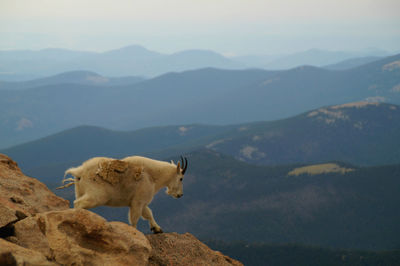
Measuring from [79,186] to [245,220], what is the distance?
146 meters

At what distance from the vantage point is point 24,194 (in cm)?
1694

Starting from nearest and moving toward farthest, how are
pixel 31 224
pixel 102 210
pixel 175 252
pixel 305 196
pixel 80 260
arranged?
pixel 80 260
pixel 31 224
pixel 175 252
pixel 102 210
pixel 305 196

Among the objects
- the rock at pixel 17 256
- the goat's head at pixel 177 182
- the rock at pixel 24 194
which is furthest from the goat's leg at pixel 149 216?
the rock at pixel 17 256

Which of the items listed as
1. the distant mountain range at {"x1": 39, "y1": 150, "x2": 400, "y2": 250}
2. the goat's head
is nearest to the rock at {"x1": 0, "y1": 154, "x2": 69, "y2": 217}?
the goat's head

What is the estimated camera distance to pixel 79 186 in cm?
1587

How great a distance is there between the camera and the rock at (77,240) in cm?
1252

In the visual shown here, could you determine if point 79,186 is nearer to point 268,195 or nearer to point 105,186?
point 105,186

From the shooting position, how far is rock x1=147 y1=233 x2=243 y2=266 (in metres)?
16.6

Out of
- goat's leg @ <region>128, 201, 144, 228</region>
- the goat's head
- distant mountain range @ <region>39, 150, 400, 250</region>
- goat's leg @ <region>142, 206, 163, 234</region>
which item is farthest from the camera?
distant mountain range @ <region>39, 150, 400, 250</region>

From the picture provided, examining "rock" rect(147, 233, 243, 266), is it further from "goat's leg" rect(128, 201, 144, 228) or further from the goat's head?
the goat's head

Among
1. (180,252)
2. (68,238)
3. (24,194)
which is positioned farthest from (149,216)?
(68,238)

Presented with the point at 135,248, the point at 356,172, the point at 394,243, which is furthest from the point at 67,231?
the point at 356,172

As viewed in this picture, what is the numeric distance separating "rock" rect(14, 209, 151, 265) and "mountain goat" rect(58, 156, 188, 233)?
78.1 inches

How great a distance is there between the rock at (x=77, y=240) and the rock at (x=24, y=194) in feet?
6.99
